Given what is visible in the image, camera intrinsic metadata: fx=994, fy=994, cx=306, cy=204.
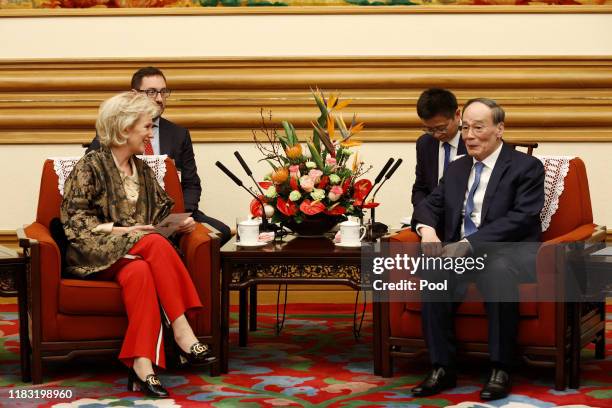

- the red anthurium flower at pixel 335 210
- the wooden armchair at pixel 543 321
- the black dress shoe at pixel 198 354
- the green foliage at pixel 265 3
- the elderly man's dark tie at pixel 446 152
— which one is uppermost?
the green foliage at pixel 265 3

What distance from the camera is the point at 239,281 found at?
4504 mm

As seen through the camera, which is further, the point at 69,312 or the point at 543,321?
the point at 69,312

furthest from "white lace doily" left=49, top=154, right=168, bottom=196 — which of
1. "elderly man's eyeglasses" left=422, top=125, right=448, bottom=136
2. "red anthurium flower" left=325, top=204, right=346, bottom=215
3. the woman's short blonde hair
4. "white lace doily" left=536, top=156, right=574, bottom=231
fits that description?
"white lace doily" left=536, top=156, right=574, bottom=231

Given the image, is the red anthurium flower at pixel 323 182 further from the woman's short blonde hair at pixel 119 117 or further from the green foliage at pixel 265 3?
the green foliage at pixel 265 3

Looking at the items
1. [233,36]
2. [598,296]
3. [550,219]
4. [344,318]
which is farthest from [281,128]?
[598,296]

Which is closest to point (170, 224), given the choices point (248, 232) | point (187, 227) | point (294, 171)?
point (187, 227)

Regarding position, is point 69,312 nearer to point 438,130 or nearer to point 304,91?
point 438,130

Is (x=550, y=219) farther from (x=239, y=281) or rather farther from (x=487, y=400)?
(x=239, y=281)

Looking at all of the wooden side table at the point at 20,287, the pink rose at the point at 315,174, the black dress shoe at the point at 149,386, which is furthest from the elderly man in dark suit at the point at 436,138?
the wooden side table at the point at 20,287

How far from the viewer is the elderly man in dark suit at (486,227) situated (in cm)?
412

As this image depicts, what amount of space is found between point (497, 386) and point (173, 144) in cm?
250

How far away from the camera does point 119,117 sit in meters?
4.55

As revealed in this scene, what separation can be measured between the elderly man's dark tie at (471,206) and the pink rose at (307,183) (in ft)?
2.44

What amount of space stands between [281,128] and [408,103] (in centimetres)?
82
